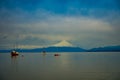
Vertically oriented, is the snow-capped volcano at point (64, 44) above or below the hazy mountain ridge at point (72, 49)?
above

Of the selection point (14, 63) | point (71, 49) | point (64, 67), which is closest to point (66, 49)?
point (71, 49)

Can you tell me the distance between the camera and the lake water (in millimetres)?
2986

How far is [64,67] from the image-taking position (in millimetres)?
2988

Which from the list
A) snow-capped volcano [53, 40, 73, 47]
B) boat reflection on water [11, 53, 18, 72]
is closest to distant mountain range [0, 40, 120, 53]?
snow-capped volcano [53, 40, 73, 47]

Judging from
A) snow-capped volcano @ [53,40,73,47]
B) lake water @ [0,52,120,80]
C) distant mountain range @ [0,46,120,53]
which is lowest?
lake water @ [0,52,120,80]

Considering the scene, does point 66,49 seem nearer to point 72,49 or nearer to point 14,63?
point 72,49

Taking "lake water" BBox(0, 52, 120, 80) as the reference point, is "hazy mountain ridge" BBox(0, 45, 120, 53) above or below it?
above


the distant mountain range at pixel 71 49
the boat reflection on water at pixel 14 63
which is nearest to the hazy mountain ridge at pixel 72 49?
the distant mountain range at pixel 71 49

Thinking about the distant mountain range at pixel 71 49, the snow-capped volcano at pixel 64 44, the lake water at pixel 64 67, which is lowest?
the lake water at pixel 64 67

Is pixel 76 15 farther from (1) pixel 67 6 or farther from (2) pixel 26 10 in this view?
(2) pixel 26 10

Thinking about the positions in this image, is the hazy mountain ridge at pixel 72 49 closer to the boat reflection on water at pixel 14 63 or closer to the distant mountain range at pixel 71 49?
the distant mountain range at pixel 71 49

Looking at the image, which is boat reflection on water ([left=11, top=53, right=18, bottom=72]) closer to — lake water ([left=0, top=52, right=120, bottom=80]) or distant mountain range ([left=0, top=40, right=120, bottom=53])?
lake water ([left=0, top=52, right=120, bottom=80])

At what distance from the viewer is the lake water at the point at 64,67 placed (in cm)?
299

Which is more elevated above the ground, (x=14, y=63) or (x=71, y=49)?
(x=71, y=49)
